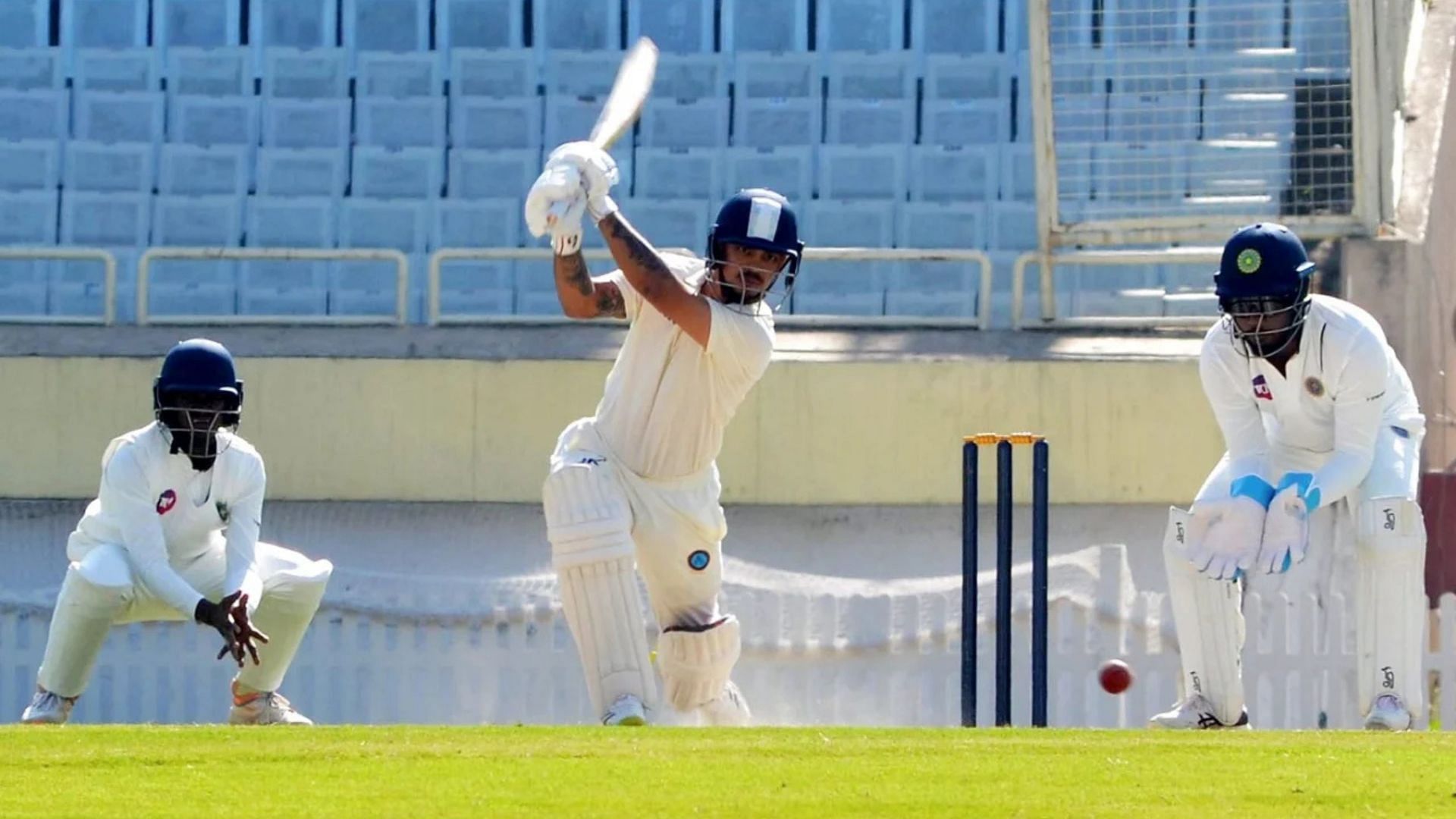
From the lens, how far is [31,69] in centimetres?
1684

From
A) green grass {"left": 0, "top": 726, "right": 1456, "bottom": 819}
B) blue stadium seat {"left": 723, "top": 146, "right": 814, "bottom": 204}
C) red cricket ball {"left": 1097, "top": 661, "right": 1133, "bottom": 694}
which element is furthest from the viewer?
blue stadium seat {"left": 723, "top": 146, "right": 814, "bottom": 204}

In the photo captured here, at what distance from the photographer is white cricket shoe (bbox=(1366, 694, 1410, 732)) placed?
7906 mm

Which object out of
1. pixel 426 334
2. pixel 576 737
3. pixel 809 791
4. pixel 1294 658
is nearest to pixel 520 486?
pixel 426 334

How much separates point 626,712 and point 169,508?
6.33 ft

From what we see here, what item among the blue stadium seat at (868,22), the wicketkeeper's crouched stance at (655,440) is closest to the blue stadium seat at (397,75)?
the blue stadium seat at (868,22)

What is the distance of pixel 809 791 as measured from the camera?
18.5 feet

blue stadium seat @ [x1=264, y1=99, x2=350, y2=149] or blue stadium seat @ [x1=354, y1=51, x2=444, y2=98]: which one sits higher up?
blue stadium seat @ [x1=354, y1=51, x2=444, y2=98]

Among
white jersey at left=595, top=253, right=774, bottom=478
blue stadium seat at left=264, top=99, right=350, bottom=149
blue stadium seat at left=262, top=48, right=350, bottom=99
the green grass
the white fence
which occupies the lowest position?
the white fence

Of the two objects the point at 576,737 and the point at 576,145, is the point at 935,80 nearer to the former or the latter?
the point at 576,145

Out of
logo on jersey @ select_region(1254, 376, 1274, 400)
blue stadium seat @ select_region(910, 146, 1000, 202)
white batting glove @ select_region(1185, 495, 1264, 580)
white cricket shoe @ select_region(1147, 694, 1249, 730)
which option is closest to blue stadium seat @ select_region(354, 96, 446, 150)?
blue stadium seat @ select_region(910, 146, 1000, 202)

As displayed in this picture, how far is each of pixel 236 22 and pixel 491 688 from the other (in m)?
6.81

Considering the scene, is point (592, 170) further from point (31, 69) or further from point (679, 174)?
point (31, 69)

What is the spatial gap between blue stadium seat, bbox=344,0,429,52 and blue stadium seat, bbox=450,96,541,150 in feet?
1.84

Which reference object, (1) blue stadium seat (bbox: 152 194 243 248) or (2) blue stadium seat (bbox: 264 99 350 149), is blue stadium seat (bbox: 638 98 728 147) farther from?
(1) blue stadium seat (bbox: 152 194 243 248)
